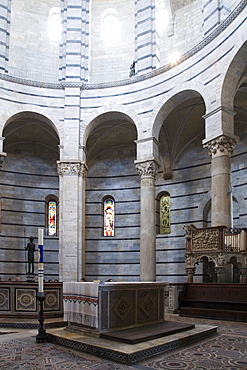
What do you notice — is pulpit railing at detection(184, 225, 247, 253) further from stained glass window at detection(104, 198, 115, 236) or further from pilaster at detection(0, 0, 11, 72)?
pilaster at detection(0, 0, 11, 72)

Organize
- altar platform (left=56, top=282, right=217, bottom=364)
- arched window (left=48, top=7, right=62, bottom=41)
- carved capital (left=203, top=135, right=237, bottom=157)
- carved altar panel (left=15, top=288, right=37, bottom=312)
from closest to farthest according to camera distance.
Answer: altar platform (left=56, top=282, right=217, bottom=364) → carved altar panel (left=15, top=288, right=37, bottom=312) → carved capital (left=203, top=135, right=237, bottom=157) → arched window (left=48, top=7, right=62, bottom=41)

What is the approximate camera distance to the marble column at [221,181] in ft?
42.5

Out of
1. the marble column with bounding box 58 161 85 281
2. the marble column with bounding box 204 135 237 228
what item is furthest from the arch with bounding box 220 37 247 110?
the marble column with bounding box 58 161 85 281

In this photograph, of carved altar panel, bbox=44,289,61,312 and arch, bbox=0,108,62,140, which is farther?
arch, bbox=0,108,62,140

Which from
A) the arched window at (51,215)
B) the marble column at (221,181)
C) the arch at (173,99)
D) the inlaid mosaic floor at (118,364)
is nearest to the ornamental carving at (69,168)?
the arch at (173,99)

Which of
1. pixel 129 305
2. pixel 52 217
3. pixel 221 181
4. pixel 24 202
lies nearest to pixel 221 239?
pixel 221 181

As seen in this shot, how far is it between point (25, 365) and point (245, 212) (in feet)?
45.9

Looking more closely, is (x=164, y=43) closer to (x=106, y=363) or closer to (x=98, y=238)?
(x=98, y=238)

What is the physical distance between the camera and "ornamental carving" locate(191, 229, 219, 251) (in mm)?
12070

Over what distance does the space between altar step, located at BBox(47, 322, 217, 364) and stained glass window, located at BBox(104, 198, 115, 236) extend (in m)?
14.9

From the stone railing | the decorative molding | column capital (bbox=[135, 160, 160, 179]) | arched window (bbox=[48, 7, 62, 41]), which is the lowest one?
the stone railing

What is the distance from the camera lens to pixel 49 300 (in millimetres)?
9961

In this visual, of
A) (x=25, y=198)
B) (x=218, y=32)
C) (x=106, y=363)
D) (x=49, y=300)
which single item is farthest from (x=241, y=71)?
(x=25, y=198)

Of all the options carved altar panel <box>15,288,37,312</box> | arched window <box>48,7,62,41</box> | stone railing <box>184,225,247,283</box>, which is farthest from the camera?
arched window <box>48,7,62,41</box>
